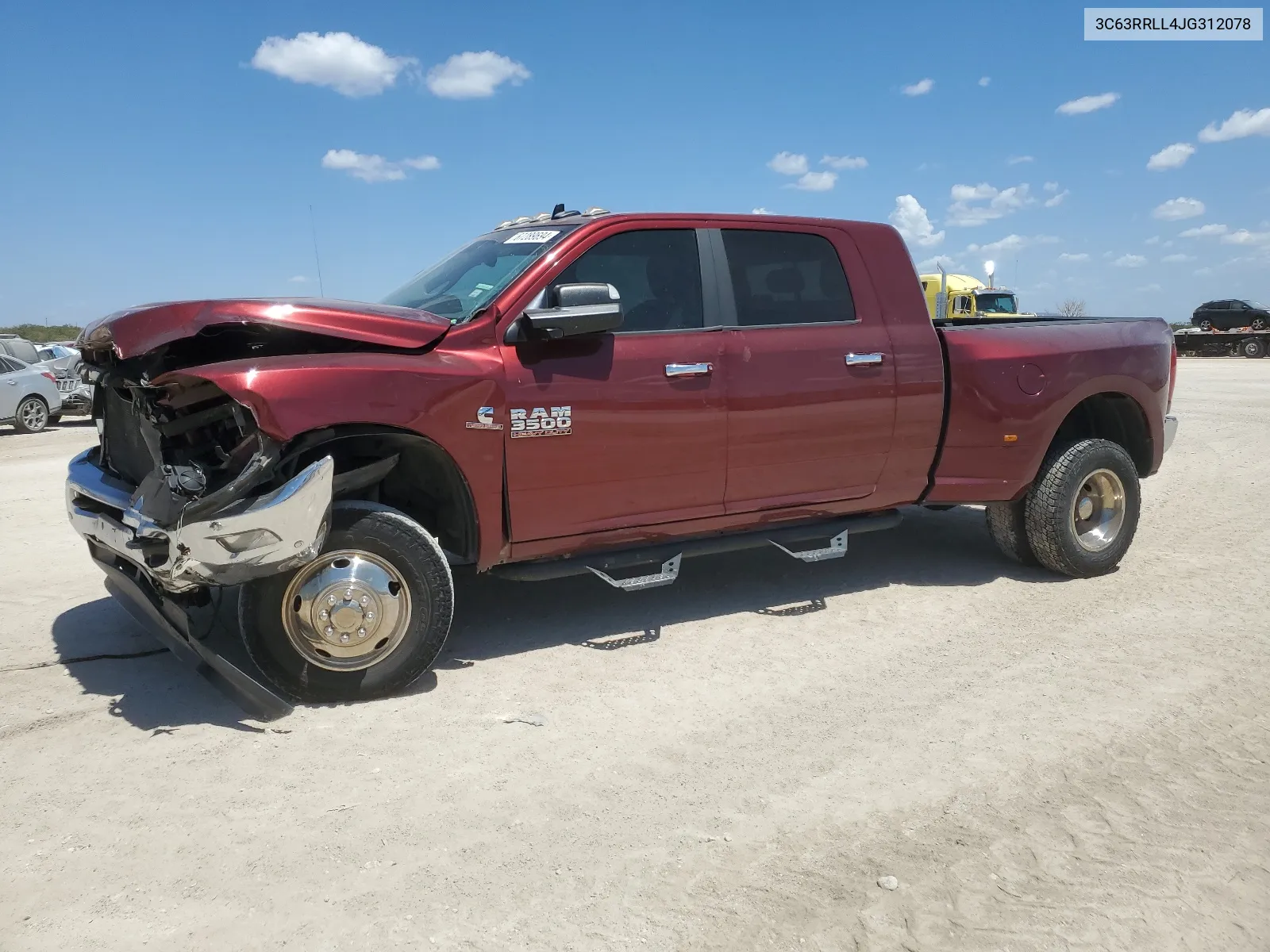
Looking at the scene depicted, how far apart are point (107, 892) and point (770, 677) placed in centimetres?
260

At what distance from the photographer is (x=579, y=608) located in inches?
203

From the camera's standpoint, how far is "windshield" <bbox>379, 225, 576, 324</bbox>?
432 cm

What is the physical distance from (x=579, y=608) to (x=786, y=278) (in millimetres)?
2068

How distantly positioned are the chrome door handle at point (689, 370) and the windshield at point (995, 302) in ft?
70.6

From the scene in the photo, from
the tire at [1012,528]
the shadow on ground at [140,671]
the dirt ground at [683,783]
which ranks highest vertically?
the tire at [1012,528]

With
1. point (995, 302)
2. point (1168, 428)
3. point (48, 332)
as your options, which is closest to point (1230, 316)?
point (995, 302)

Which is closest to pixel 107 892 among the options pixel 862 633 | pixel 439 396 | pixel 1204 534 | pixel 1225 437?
pixel 439 396

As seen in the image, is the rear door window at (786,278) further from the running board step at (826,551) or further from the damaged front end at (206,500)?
the damaged front end at (206,500)

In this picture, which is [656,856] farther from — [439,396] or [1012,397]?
[1012,397]

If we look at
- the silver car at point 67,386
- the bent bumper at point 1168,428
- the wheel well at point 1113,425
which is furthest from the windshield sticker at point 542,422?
the silver car at point 67,386

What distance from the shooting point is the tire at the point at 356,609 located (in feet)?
12.1

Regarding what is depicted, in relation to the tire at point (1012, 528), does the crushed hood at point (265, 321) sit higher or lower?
higher

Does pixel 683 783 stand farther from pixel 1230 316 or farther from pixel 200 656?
pixel 1230 316

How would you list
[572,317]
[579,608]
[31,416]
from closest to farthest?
[572,317] → [579,608] → [31,416]
